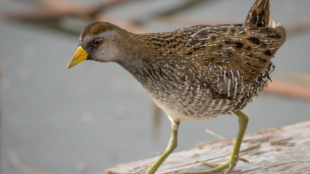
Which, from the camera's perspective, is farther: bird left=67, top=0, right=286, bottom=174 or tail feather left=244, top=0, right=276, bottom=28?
tail feather left=244, top=0, right=276, bottom=28

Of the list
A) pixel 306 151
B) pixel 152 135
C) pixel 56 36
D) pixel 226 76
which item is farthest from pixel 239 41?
pixel 56 36

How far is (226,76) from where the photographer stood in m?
1.35

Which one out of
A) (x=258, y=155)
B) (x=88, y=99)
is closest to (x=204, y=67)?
(x=258, y=155)

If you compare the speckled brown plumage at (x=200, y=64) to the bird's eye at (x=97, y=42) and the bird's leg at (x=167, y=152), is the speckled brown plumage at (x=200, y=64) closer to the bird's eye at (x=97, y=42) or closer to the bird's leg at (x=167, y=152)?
the bird's eye at (x=97, y=42)

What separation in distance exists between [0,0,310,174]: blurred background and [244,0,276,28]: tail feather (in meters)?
1.05

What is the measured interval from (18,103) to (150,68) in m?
1.96

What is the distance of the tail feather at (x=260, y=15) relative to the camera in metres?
1.49

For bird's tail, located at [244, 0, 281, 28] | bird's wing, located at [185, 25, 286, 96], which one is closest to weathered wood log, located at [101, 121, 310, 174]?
bird's wing, located at [185, 25, 286, 96]

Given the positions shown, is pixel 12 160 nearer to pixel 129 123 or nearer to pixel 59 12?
pixel 129 123

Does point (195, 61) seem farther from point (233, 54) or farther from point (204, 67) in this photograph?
point (233, 54)

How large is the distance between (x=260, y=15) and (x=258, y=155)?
26.7 inches

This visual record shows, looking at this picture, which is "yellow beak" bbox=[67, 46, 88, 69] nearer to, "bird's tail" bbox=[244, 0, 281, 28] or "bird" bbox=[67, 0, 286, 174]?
"bird" bbox=[67, 0, 286, 174]

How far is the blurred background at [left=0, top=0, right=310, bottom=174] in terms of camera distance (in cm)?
259

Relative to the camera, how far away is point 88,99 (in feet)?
9.94
